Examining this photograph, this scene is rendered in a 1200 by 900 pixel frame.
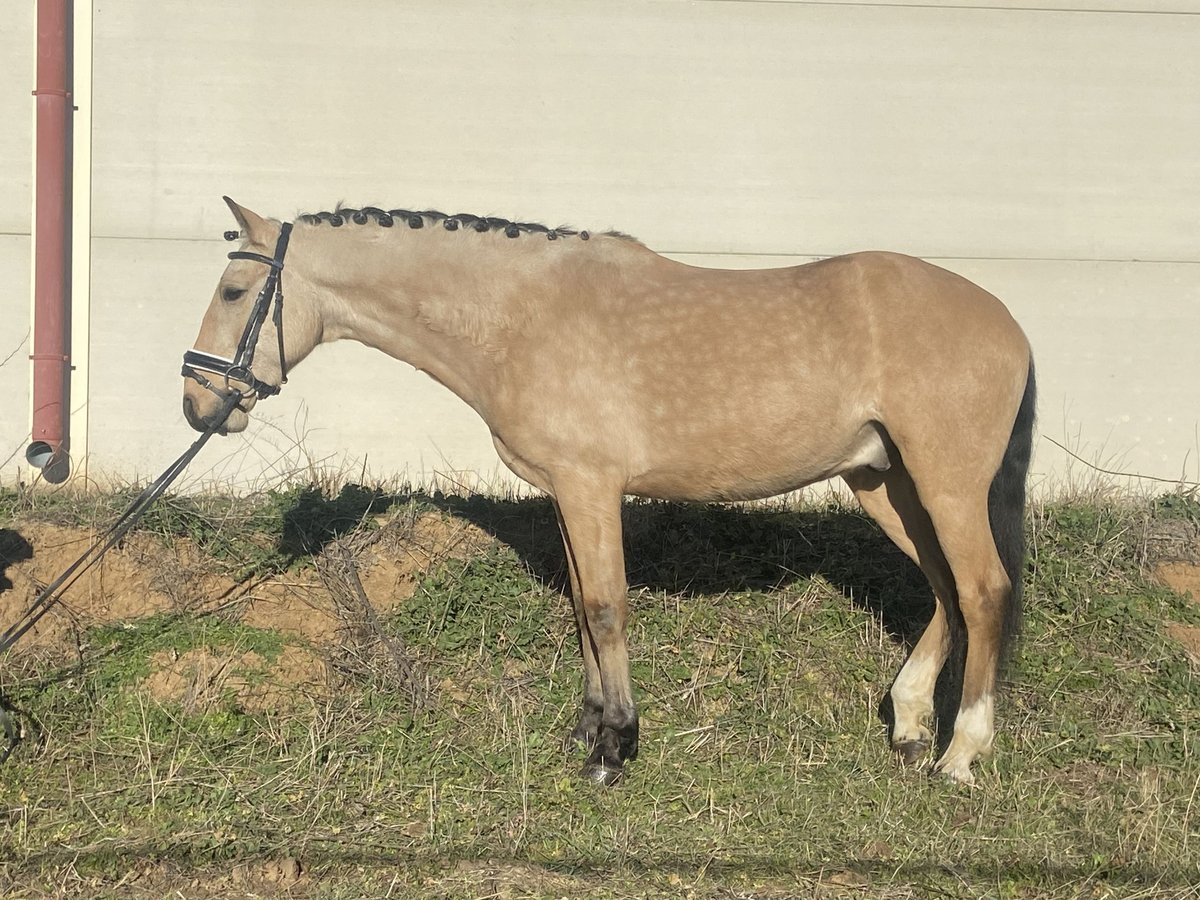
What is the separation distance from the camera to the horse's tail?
5094mm

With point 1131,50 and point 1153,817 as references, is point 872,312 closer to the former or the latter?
point 1153,817

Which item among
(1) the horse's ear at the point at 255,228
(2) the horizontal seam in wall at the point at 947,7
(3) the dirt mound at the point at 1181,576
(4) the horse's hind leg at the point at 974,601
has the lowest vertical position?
(3) the dirt mound at the point at 1181,576

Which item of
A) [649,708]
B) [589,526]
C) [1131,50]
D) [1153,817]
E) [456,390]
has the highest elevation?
[1131,50]

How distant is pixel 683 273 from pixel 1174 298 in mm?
5123

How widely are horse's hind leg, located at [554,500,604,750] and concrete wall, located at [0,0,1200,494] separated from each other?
3036 millimetres

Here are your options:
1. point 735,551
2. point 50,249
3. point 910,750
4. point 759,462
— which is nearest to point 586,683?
point 759,462

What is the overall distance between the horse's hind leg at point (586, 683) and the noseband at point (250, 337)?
59.0 inches

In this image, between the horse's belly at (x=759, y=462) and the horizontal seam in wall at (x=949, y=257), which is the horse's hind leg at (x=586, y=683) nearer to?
the horse's belly at (x=759, y=462)

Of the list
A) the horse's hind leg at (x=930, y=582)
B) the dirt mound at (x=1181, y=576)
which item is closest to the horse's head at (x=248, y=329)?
the horse's hind leg at (x=930, y=582)

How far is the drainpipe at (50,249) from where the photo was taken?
309 inches

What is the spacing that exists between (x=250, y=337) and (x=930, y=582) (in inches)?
133

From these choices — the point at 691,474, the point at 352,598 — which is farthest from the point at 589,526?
the point at 352,598

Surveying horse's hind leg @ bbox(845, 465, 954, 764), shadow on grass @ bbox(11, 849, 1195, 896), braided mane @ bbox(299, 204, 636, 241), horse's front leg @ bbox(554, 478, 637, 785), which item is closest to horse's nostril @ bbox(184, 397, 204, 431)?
braided mane @ bbox(299, 204, 636, 241)

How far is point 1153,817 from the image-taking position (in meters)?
4.39
